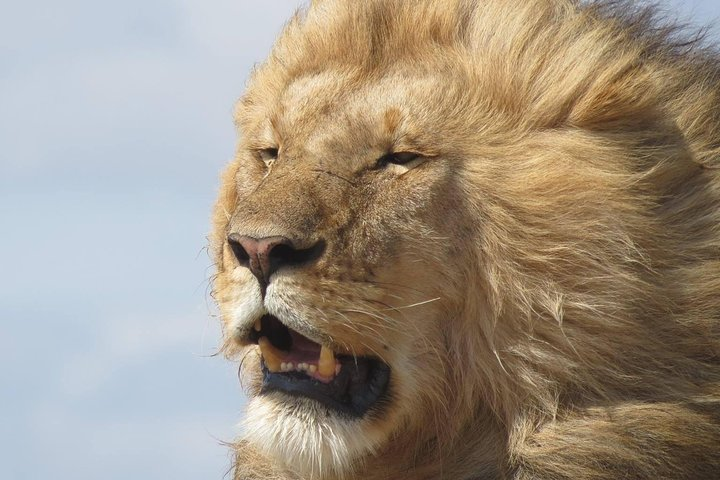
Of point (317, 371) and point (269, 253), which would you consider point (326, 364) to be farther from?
point (269, 253)

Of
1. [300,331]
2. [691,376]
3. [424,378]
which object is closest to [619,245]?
[691,376]

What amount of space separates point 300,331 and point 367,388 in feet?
1.30

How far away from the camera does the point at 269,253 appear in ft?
15.8

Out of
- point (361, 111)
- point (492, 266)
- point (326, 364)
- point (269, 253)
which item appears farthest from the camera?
point (361, 111)

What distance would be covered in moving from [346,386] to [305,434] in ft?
0.79

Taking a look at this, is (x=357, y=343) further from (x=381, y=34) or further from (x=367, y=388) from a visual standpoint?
(x=381, y=34)

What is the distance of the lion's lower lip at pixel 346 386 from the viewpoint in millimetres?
5051

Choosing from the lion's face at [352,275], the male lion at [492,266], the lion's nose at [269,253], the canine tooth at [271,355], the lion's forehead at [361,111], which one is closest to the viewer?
Answer: the lion's nose at [269,253]

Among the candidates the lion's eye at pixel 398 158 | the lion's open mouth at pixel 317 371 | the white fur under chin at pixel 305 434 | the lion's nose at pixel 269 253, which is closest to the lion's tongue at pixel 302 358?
the lion's open mouth at pixel 317 371

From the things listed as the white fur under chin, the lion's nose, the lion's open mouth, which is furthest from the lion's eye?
the white fur under chin

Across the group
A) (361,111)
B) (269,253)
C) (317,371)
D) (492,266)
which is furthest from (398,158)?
(317,371)

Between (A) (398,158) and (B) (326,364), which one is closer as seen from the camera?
(B) (326,364)

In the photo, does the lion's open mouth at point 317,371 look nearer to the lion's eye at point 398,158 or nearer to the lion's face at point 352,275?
the lion's face at point 352,275

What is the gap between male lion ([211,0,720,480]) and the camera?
16.4 feet
